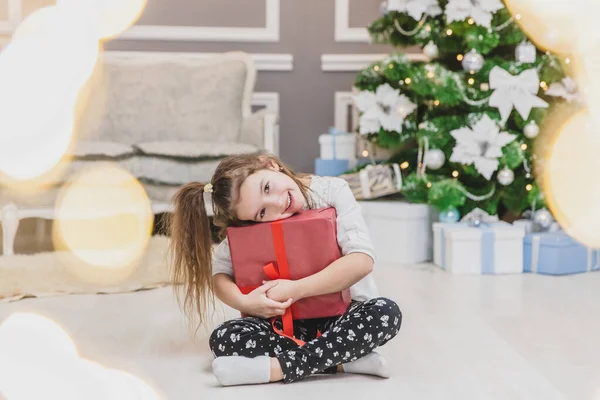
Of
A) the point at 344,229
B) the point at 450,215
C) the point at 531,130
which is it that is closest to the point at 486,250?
the point at 450,215

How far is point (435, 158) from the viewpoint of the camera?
2.82 m

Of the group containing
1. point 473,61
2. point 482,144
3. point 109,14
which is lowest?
point 482,144

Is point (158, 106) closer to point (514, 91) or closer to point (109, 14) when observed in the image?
point (109, 14)

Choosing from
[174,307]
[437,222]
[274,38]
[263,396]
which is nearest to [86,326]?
[174,307]

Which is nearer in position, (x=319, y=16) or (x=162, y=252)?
(x=162, y=252)

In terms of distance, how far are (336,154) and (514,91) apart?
2.82ft

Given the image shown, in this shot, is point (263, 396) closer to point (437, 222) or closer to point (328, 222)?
point (328, 222)

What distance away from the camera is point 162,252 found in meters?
2.88

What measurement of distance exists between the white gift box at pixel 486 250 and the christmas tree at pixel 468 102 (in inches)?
5.6

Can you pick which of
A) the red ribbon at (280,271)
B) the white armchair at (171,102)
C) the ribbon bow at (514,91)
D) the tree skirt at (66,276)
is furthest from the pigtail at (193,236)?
the white armchair at (171,102)

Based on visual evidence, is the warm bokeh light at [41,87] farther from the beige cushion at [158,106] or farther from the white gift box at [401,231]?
the white gift box at [401,231]

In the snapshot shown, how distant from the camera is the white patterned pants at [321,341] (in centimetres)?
150

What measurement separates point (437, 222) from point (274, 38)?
4.95 feet

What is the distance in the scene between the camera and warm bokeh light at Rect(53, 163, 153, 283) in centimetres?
280
